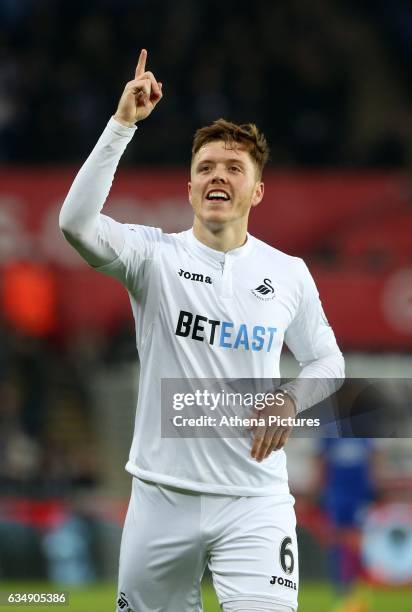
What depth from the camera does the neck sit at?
15.9ft

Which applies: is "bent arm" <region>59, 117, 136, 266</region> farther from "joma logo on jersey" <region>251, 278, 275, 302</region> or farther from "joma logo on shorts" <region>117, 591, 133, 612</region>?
"joma logo on shorts" <region>117, 591, 133, 612</region>

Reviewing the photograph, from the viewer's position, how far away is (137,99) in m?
4.41

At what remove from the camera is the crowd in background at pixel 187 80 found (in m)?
14.3

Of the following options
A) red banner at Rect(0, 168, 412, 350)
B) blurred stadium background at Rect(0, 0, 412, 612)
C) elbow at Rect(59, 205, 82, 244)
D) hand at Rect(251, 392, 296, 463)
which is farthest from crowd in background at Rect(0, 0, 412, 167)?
elbow at Rect(59, 205, 82, 244)

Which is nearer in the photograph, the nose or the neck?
the nose

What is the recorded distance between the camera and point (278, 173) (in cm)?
1394

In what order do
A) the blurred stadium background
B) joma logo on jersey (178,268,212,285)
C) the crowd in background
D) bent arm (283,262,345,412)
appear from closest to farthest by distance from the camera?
joma logo on jersey (178,268,212,285) → bent arm (283,262,345,412) → the blurred stadium background → the crowd in background

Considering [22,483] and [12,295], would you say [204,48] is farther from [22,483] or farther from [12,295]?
[22,483]

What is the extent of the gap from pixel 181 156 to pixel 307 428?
9123mm

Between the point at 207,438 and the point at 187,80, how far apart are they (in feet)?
34.8

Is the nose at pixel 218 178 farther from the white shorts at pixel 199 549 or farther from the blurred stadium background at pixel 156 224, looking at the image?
the blurred stadium background at pixel 156 224

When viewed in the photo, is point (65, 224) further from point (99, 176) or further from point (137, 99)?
point (137, 99)

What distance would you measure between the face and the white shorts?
99 cm

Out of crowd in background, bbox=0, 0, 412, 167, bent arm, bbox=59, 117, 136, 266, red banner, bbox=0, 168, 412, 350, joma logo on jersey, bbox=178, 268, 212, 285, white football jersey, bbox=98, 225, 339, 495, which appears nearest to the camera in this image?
bent arm, bbox=59, 117, 136, 266
